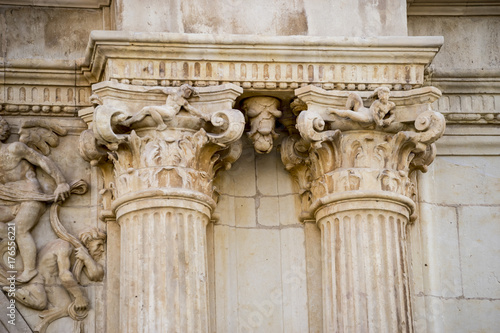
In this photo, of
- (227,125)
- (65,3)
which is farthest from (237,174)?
(65,3)

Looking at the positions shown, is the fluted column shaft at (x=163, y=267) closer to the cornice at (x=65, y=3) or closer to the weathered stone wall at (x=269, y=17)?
the weathered stone wall at (x=269, y=17)

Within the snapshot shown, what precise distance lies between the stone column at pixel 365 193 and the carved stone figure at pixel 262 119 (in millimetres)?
377

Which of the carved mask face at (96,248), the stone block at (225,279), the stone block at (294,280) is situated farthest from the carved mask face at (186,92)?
the stone block at (294,280)

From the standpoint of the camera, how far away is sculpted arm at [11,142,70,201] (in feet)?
46.6

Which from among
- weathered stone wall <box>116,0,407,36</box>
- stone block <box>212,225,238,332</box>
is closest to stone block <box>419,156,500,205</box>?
weathered stone wall <box>116,0,407,36</box>

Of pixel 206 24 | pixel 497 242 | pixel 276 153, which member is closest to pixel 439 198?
pixel 497 242

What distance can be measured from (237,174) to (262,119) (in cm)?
73

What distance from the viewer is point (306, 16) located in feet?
46.8

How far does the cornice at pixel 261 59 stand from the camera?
1377 cm

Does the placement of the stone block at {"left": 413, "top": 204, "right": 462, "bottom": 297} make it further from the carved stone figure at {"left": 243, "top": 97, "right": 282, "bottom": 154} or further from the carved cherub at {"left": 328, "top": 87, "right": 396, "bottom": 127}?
the carved stone figure at {"left": 243, "top": 97, "right": 282, "bottom": 154}

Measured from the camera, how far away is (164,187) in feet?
44.4

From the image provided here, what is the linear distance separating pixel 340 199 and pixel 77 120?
8.81 feet

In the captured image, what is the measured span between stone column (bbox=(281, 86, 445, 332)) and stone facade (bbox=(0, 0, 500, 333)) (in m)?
0.02

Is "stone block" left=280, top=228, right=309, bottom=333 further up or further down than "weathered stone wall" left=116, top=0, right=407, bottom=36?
further down
